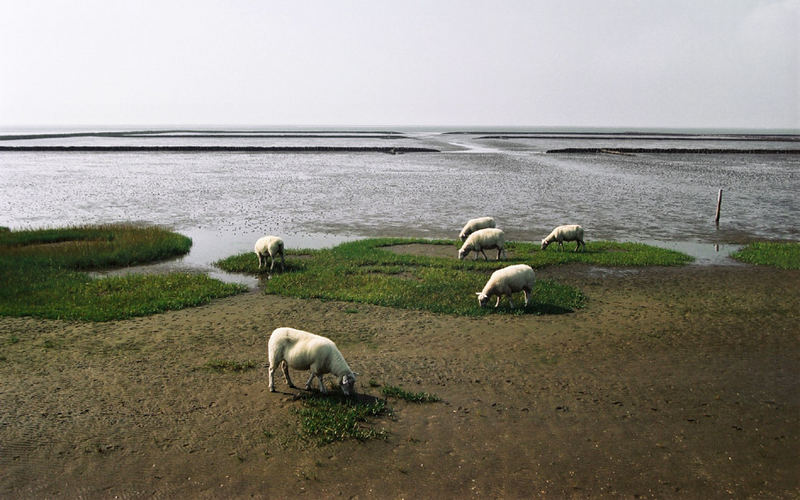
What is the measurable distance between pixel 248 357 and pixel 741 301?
13.9m

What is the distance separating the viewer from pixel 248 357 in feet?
37.4

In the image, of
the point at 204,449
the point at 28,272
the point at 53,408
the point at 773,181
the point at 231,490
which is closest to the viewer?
the point at 231,490

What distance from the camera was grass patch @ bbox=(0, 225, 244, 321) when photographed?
1435 centimetres

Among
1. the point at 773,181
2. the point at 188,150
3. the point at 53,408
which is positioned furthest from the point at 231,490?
the point at 188,150

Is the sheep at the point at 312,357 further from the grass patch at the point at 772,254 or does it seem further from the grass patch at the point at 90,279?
the grass patch at the point at 772,254

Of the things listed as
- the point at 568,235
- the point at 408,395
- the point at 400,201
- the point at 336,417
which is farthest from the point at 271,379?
the point at 400,201

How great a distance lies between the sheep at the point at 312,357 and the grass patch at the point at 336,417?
0.23 metres

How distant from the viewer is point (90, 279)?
17.3 meters

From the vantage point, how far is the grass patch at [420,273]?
1526 cm

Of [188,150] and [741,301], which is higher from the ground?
[188,150]

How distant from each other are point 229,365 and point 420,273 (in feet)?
28.6

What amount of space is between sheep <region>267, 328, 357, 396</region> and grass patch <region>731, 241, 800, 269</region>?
18501 millimetres

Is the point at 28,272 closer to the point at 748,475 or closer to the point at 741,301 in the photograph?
the point at 748,475

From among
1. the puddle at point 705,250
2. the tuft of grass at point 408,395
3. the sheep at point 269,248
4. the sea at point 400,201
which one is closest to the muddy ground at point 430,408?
the tuft of grass at point 408,395
